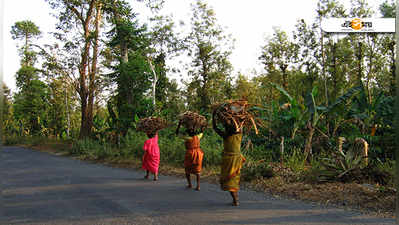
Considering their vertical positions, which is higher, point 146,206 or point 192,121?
point 192,121

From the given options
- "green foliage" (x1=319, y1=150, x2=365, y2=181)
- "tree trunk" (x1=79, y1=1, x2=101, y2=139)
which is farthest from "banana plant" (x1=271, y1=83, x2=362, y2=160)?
"tree trunk" (x1=79, y1=1, x2=101, y2=139)

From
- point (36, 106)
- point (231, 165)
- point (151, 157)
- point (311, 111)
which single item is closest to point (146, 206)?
point (231, 165)

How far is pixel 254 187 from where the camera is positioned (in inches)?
319

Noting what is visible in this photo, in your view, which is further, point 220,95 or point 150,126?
point 220,95

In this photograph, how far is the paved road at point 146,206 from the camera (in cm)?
534

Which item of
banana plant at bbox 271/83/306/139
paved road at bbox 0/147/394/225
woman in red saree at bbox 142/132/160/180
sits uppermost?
banana plant at bbox 271/83/306/139

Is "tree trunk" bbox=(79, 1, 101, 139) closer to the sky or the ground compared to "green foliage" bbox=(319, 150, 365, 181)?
closer to the sky

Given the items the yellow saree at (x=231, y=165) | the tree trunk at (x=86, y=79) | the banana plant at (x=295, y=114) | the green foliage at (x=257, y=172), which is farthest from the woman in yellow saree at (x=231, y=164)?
the tree trunk at (x=86, y=79)

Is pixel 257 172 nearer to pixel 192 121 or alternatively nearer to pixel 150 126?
pixel 192 121

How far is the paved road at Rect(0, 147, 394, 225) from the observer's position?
17.5 ft

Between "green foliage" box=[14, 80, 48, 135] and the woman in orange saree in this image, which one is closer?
the woman in orange saree

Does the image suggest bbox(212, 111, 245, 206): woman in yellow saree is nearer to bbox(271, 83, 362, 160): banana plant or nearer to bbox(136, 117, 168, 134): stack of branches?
bbox(136, 117, 168, 134): stack of branches

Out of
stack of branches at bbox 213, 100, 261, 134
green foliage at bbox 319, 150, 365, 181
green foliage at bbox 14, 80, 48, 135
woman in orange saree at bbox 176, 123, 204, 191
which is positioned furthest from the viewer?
green foliage at bbox 14, 80, 48, 135

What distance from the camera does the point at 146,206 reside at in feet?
20.6
